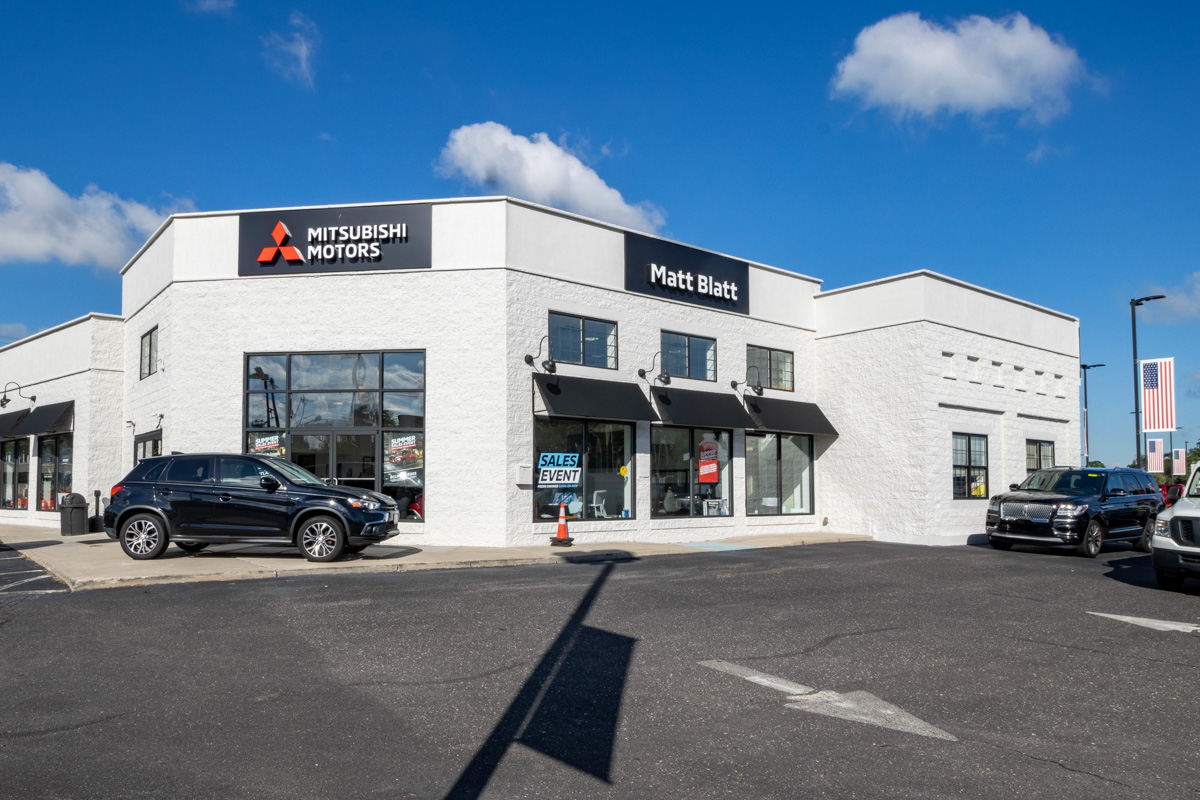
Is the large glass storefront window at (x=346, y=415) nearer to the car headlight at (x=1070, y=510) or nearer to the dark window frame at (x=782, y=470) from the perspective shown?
the dark window frame at (x=782, y=470)

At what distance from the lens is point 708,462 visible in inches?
887

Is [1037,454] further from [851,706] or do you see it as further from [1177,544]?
Answer: [851,706]

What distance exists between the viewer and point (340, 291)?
768 inches

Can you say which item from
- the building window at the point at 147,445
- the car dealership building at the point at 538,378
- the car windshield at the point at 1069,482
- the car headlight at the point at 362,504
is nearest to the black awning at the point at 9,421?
the car dealership building at the point at 538,378

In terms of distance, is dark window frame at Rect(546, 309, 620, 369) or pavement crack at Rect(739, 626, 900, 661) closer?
pavement crack at Rect(739, 626, 900, 661)

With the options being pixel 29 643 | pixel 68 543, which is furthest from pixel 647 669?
pixel 68 543

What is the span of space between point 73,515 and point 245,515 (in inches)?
396

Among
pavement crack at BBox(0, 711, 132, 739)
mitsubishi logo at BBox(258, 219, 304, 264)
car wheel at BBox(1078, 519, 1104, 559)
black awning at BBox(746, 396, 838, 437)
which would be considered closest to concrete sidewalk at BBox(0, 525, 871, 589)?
black awning at BBox(746, 396, 838, 437)

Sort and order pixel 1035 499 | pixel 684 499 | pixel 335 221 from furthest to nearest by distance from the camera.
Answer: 1. pixel 684 499
2. pixel 335 221
3. pixel 1035 499

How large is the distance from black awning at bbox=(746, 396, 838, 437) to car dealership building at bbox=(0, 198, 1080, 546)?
83 millimetres

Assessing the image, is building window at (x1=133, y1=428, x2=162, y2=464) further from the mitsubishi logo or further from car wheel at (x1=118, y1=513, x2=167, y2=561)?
car wheel at (x1=118, y1=513, x2=167, y2=561)

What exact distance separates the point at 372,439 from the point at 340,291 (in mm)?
3316

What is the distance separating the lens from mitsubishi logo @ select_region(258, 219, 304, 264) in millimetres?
19609

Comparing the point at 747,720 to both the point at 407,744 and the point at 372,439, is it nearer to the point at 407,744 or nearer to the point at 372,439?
the point at 407,744
